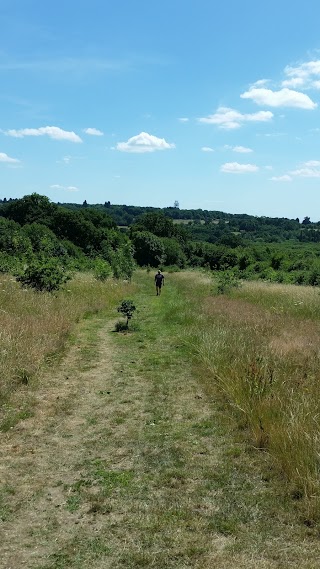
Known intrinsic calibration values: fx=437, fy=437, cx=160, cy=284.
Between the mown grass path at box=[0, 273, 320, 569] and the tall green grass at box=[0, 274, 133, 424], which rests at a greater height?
the tall green grass at box=[0, 274, 133, 424]

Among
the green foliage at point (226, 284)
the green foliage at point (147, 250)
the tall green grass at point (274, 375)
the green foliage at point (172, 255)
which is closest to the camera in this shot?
the tall green grass at point (274, 375)

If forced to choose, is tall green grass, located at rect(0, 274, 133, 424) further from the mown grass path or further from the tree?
the tree

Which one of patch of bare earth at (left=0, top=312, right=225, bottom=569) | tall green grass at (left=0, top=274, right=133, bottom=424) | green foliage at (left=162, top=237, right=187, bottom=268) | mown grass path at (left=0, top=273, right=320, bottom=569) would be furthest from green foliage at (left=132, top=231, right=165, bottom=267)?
patch of bare earth at (left=0, top=312, right=225, bottom=569)

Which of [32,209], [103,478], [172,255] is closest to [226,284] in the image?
[103,478]

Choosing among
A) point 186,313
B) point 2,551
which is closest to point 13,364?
point 2,551

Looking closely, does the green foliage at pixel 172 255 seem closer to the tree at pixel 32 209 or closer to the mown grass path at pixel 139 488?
the tree at pixel 32 209

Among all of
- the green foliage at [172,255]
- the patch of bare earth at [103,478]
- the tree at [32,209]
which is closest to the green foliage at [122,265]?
the patch of bare earth at [103,478]

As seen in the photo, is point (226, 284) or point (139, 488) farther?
point (226, 284)

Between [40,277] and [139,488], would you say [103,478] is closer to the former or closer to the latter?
[139,488]

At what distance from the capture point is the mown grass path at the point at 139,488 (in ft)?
12.6

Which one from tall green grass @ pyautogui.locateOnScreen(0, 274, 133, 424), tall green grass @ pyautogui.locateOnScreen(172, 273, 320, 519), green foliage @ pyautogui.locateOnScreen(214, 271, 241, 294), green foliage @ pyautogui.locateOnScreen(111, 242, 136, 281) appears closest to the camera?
tall green grass @ pyautogui.locateOnScreen(172, 273, 320, 519)

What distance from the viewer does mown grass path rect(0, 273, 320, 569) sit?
12.6ft

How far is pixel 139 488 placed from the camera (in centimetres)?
496

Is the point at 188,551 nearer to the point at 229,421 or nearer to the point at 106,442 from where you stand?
the point at 106,442
